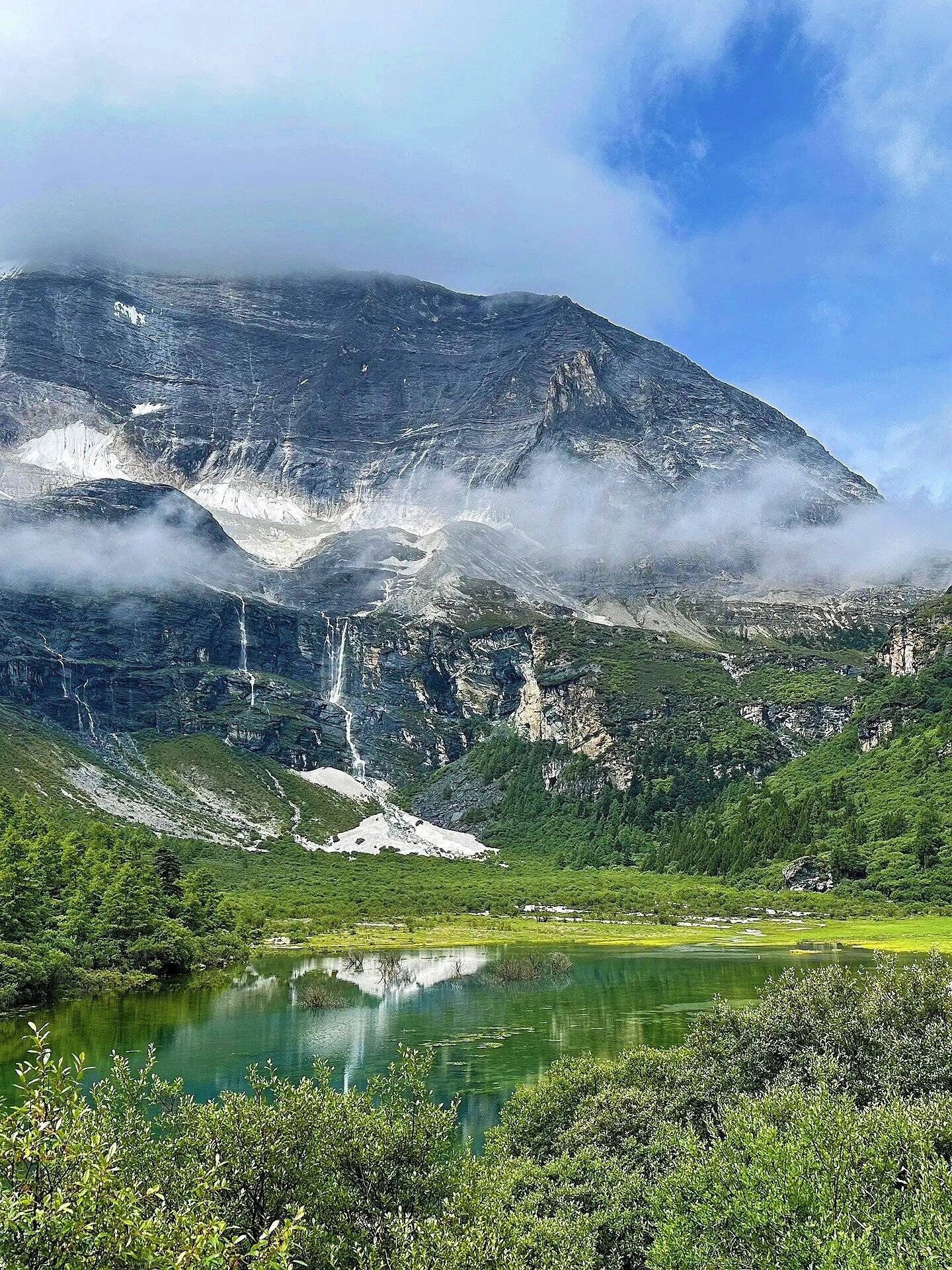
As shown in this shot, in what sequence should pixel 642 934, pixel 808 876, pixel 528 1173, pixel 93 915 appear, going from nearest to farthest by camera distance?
pixel 528 1173 < pixel 93 915 < pixel 642 934 < pixel 808 876

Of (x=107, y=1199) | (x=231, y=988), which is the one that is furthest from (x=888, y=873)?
(x=107, y=1199)

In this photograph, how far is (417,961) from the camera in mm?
116375

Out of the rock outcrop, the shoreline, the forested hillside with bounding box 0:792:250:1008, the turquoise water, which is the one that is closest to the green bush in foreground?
the turquoise water

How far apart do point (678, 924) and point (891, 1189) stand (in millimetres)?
145679

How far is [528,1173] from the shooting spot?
110 feet

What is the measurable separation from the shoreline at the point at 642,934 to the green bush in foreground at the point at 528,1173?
269ft

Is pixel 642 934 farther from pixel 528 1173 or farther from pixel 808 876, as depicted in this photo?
pixel 528 1173

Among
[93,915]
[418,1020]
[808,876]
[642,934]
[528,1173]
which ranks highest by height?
[93,915]

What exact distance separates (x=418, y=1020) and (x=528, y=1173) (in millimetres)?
45732

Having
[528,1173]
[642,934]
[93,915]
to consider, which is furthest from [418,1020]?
[642,934]

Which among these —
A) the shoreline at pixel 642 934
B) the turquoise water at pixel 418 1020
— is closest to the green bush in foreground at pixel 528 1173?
the turquoise water at pixel 418 1020

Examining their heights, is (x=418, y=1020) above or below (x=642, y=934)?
above

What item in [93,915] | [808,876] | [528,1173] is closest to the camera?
[528,1173]

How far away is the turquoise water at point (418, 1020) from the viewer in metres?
59.3
